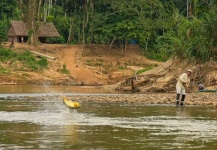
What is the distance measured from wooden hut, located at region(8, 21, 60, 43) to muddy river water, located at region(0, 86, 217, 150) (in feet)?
123

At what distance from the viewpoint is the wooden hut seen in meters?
65.2

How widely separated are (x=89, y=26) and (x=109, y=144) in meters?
50.5

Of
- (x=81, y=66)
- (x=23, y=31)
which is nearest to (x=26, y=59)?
(x=81, y=66)

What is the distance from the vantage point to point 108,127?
19.8 meters

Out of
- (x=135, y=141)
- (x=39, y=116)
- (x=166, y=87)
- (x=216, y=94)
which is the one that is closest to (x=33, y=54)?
(x=166, y=87)

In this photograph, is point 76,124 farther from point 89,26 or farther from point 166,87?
point 89,26

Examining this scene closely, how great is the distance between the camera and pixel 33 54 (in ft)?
201

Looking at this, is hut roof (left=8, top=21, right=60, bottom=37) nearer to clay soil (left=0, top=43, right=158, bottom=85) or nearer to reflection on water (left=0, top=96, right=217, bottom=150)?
clay soil (left=0, top=43, right=158, bottom=85)

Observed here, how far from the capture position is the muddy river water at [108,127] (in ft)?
53.1

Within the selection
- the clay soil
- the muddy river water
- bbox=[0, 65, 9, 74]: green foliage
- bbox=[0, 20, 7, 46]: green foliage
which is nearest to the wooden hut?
bbox=[0, 20, 7, 46]: green foliage

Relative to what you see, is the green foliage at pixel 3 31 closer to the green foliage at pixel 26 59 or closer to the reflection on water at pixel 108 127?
the green foliage at pixel 26 59

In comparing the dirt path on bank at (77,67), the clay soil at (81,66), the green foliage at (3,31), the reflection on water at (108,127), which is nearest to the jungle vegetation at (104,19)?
the green foliage at (3,31)

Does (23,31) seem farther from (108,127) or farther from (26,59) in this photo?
(108,127)

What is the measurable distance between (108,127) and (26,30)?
46.9m
